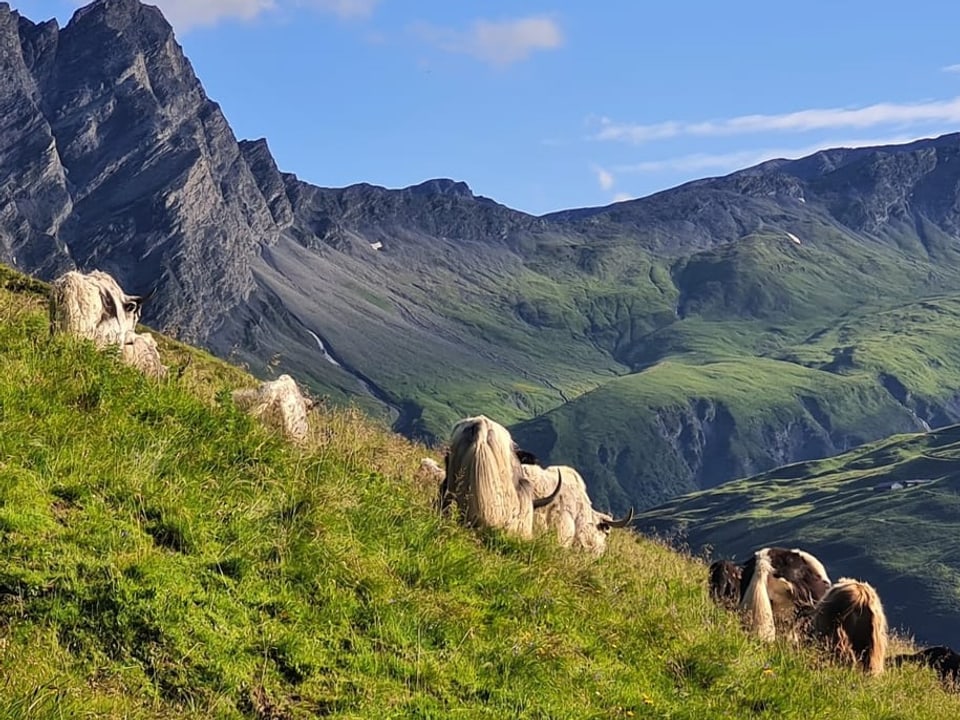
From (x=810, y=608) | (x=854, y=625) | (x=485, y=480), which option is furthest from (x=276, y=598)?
(x=810, y=608)

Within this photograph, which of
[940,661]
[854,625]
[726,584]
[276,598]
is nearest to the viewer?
[276,598]

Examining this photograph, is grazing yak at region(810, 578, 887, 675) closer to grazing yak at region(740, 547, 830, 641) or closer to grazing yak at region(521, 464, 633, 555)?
grazing yak at region(740, 547, 830, 641)

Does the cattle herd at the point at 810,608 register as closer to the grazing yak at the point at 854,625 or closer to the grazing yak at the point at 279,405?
the grazing yak at the point at 854,625

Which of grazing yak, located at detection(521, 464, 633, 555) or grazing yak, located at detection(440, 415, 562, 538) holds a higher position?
grazing yak, located at detection(440, 415, 562, 538)

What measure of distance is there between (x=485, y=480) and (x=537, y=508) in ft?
7.75

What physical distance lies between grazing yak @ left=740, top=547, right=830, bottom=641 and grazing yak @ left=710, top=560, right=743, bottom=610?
0.17 metres

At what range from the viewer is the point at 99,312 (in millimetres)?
15688

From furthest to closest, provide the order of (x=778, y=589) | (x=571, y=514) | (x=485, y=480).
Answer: (x=778, y=589) < (x=571, y=514) < (x=485, y=480)

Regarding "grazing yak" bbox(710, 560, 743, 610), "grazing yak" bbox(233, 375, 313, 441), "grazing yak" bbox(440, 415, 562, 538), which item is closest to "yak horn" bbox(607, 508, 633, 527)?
"grazing yak" bbox(710, 560, 743, 610)

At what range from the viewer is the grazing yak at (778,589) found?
15661 millimetres

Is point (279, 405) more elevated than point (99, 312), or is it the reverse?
point (99, 312)

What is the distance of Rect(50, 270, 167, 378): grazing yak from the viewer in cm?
1505

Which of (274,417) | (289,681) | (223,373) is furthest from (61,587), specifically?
(223,373)

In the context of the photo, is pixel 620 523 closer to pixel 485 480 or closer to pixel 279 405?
pixel 485 480
